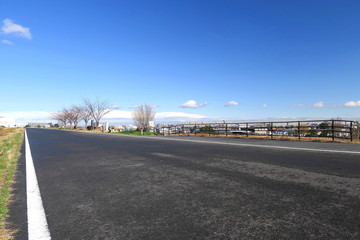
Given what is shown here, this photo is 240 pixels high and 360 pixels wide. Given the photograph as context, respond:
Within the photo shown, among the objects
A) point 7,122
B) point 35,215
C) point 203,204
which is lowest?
point 35,215

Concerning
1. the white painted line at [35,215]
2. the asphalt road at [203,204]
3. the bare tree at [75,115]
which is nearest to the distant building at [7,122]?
the bare tree at [75,115]

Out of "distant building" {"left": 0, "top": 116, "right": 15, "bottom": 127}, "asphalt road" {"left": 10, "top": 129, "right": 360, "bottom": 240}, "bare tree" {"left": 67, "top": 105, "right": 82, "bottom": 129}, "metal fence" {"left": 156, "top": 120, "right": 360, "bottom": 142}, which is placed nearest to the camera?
"asphalt road" {"left": 10, "top": 129, "right": 360, "bottom": 240}

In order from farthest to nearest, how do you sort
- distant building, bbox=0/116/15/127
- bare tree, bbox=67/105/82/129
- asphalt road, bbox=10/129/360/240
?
distant building, bbox=0/116/15/127, bare tree, bbox=67/105/82/129, asphalt road, bbox=10/129/360/240

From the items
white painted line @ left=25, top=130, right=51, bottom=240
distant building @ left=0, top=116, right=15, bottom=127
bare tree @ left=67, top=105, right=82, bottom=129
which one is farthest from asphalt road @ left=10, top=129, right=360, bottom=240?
distant building @ left=0, top=116, right=15, bottom=127

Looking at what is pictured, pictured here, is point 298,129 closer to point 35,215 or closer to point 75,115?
point 35,215

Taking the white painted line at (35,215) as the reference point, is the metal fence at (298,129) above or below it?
above

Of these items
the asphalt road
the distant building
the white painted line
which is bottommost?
the white painted line

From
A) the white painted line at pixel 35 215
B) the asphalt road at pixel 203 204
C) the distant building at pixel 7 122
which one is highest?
the distant building at pixel 7 122

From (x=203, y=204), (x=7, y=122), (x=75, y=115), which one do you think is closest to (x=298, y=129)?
(x=203, y=204)

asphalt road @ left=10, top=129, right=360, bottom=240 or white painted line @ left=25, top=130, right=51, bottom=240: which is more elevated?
asphalt road @ left=10, top=129, right=360, bottom=240

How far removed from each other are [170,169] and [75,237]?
3.51 m

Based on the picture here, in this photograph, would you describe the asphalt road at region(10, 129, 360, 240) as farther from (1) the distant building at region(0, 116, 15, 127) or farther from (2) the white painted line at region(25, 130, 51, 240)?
(1) the distant building at region(0, 116, 15, 127)

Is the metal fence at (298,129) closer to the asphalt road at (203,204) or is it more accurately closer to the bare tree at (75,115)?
the asphalt road at (203,204)

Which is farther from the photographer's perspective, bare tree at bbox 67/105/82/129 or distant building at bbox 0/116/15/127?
distant building at bbox 0/116/15/127
